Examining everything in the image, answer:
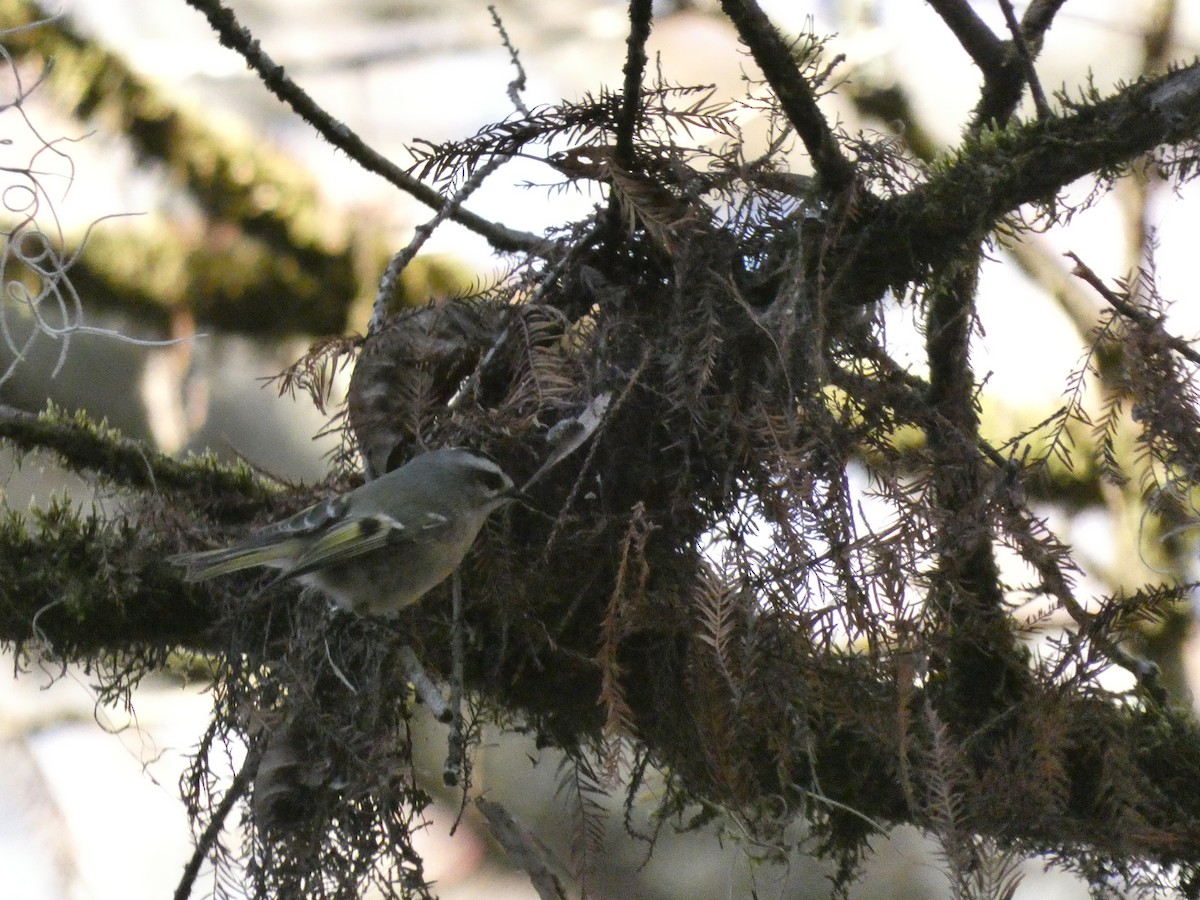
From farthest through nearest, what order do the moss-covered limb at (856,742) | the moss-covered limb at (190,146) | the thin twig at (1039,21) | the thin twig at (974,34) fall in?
the moss-covered limb at (190,146), the thin twig at (1039,21), the thin twig at (974,34), the moss-covered limb at (856,742)

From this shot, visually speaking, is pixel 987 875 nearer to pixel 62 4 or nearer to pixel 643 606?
pixel 643 606

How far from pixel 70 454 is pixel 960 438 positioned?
5.17 feet

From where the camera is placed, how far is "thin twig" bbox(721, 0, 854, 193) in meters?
1.51

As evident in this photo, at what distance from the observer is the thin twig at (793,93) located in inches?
59.3

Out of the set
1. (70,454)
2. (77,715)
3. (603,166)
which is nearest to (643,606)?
(603,166)

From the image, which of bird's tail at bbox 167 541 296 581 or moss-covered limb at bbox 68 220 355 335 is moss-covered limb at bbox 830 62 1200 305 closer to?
bird's tail at bbox 167 541 296 581

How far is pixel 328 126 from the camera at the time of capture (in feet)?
6.83

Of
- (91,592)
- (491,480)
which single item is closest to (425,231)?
(491,480)

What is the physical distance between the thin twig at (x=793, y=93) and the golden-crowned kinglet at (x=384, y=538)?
0.64 metres

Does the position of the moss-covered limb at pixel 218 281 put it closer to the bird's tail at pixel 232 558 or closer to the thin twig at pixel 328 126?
the thin twig at pixel 328 126

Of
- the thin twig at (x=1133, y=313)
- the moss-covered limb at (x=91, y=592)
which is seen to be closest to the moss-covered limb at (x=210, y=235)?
the moss-covered limb at (x=91, y=592)

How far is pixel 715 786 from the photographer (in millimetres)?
1517

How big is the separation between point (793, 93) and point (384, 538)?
0.97m

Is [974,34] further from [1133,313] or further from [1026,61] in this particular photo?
[1133,313]
